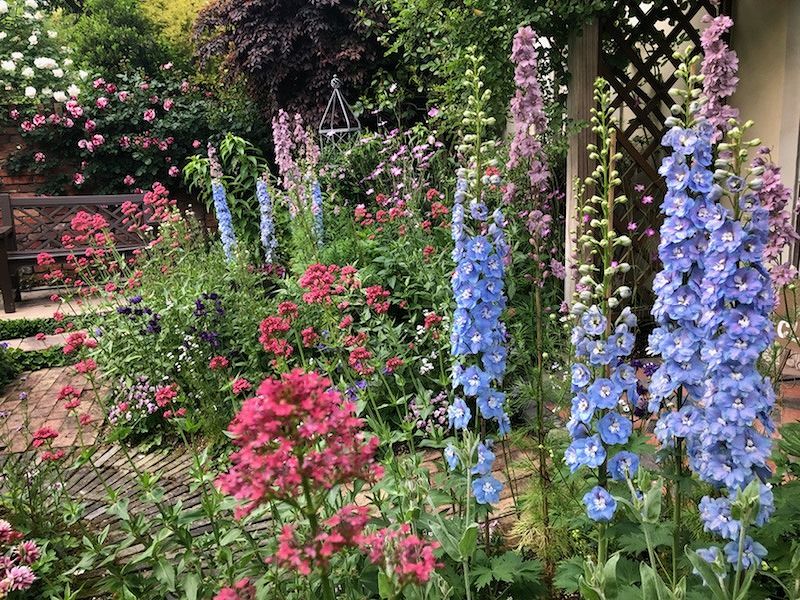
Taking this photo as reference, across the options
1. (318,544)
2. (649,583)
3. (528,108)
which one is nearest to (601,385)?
(649,583)

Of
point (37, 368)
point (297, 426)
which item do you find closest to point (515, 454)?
point (297, 426)

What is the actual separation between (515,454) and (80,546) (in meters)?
1.88

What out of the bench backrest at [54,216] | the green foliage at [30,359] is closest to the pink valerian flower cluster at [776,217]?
the green foliage at [30,359]

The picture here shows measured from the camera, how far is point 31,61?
895cm

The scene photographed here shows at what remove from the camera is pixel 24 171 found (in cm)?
871

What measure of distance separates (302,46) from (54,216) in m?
3.50

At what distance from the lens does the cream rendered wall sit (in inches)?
144

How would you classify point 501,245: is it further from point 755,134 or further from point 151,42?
point 151,42

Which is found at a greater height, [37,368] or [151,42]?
[151,42]

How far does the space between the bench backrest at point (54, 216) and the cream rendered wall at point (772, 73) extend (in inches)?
235

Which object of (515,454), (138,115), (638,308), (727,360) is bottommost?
(515,454)

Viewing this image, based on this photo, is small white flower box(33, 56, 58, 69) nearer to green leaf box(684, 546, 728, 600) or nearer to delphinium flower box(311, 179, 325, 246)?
delphinium flower box(311, 179, 325, 246)

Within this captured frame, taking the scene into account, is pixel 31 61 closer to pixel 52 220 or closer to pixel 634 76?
pixel 52 220

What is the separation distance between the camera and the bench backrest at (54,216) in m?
7.20
